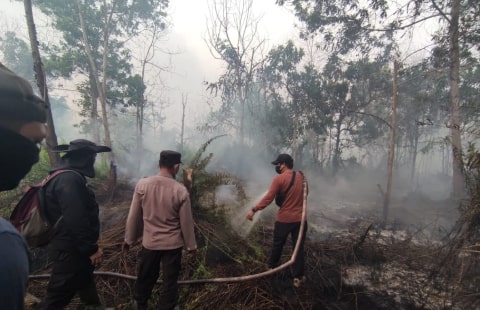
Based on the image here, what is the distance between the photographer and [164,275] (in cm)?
362

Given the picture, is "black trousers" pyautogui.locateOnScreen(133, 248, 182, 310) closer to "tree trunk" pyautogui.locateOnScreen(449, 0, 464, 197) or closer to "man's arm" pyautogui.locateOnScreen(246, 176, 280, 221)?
"man's arm" pyautogui.locateOnScreen(246, 176, 280, 221)

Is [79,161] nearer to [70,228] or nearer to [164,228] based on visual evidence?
[70,228]

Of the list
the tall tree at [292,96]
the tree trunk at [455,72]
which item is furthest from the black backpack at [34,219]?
the tall tree at [292,96]

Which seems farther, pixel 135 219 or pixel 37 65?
pixel 37 65

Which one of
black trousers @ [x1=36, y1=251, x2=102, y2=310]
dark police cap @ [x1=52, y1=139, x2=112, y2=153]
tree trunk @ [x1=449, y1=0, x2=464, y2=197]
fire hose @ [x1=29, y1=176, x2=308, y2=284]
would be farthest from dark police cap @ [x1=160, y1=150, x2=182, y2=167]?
tree trunk @ [x1=449, y1=0, x2=464, y2=197]

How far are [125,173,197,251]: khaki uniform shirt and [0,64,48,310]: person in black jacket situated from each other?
2581 mm

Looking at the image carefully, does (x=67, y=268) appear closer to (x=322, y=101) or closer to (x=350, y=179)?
(x=322, y=101)

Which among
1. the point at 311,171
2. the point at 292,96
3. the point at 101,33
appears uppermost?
the point at 101,33

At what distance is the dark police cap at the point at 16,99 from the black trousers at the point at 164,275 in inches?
118

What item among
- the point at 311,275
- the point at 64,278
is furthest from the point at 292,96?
the point at 64,278

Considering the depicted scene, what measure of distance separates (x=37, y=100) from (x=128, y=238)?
314cm

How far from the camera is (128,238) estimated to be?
3.77 meters

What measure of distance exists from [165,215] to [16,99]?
2815 millimetres

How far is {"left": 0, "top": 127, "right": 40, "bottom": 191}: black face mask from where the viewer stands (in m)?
0.87
